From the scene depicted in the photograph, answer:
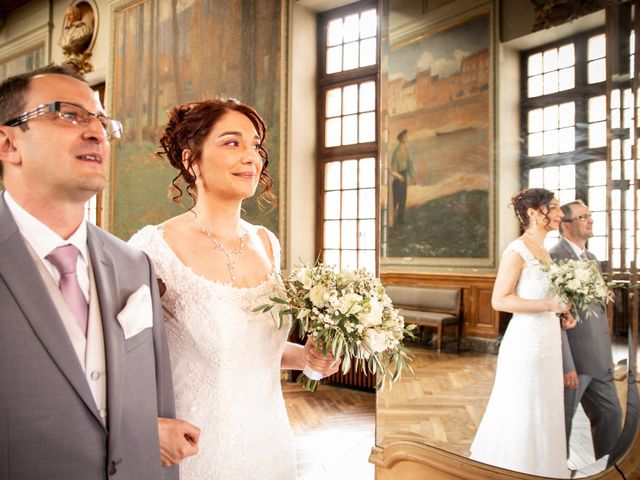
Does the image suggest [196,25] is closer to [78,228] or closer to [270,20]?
[270,20]

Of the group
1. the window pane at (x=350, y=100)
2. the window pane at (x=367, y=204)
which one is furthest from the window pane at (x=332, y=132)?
the window pane at (x=367, y=204)

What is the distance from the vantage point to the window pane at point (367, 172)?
21.9 ft

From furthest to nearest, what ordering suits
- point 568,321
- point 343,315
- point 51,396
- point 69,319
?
point 568,321, point 343,315, point 69,319, point 51,396

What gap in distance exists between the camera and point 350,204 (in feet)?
22.5

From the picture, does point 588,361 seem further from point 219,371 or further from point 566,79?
point 219,371

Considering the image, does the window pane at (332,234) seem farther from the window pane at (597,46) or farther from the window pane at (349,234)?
the window pane at (597,46)

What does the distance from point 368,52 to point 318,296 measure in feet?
18.9

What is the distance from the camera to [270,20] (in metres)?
6.43

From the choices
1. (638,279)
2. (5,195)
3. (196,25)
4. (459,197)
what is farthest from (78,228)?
(196,25)

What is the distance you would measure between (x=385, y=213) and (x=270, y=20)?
435 cm

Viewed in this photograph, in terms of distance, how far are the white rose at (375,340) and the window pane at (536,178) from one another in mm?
1354

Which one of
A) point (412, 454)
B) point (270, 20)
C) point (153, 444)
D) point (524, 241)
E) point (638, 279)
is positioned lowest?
point (412, 454)

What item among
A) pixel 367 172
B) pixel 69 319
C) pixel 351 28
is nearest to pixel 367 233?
pixel 367 172

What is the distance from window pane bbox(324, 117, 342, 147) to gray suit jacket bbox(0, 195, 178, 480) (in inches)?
234
